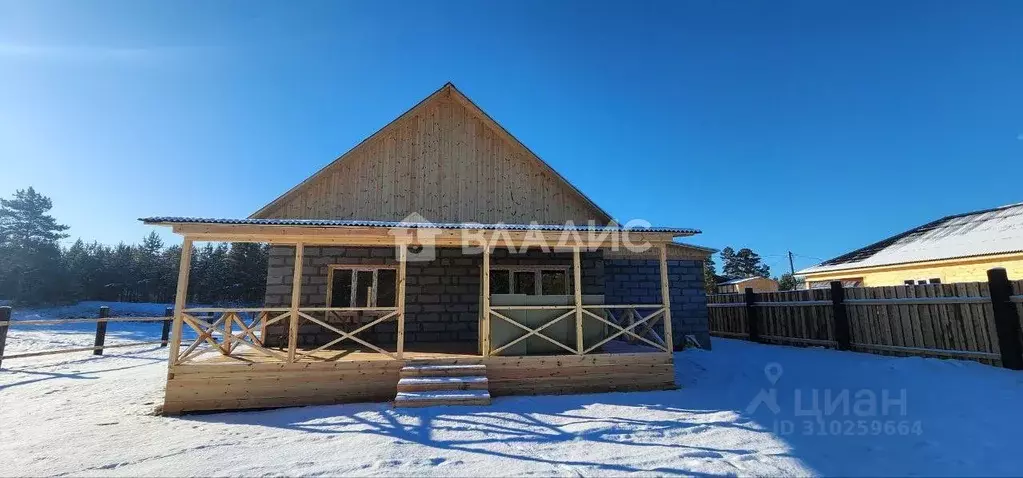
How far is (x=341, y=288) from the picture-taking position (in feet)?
32.9

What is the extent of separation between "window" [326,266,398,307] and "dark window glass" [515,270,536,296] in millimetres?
2872

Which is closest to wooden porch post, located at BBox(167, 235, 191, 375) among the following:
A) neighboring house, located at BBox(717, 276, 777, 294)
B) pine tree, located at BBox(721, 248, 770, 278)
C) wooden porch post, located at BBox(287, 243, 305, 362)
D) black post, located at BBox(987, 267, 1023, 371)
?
wooden porch post, located at BBox(287, 243, 305, 362)

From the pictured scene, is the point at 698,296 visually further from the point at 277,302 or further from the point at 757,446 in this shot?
the point at 277,302

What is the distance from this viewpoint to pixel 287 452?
4.64m

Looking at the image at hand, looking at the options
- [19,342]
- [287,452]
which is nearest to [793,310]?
[287,452]

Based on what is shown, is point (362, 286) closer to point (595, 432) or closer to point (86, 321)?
point (595, 432)

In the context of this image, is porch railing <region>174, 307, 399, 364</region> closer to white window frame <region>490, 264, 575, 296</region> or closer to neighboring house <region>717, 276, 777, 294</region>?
white window frame <region>490, 264, 575, 296</region>

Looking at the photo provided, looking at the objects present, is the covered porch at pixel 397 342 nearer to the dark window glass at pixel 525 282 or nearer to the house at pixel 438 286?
the house at pixel 438 286

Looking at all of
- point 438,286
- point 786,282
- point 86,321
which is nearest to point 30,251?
point 86,321

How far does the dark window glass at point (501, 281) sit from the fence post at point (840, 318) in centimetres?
759

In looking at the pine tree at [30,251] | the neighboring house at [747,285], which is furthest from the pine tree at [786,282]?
the pine tree at [30,251]

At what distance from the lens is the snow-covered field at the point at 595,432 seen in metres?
4.16

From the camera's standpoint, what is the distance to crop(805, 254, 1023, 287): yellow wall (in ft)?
40.7

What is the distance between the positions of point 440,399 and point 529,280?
15.5 ft
